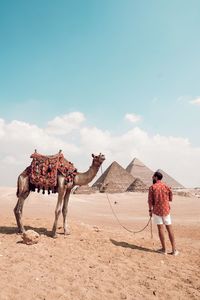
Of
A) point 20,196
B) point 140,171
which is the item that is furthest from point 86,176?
point 140,171

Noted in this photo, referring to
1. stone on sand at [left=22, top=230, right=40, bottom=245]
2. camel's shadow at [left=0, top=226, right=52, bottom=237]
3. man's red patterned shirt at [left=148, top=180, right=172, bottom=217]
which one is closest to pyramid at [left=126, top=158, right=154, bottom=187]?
camel's shadow at [left=0, top=226, right=52, bottom=237]

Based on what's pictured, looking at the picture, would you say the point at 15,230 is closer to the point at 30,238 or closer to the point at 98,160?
the point at 30,238

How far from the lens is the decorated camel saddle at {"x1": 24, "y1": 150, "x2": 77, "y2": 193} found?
32.5ft

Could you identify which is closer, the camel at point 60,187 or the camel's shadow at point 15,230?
the camel at point 60,187

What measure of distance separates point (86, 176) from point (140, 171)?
7735cm

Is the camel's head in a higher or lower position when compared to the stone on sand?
higher

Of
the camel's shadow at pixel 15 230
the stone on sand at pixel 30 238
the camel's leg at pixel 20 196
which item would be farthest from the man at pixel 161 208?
the camel's leg at pixel 20 196

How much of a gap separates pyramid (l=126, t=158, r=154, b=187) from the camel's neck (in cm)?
7223

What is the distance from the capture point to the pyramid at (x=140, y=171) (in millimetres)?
83231

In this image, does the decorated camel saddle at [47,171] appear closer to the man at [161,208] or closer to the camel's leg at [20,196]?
the camel's leg at [20,196]

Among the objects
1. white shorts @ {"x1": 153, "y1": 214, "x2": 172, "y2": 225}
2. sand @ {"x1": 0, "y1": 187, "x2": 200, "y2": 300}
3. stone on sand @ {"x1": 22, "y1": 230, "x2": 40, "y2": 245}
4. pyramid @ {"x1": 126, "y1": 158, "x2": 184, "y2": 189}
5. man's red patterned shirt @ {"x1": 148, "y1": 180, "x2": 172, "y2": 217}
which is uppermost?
pyramid @ {"x1": 126, "y1": 158, "x2": 184, "y2": 189}

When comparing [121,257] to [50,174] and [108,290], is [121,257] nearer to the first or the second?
[108,290]

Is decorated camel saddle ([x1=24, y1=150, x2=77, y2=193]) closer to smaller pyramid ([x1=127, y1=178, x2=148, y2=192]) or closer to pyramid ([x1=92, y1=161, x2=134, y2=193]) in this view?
smaller pyramid ([x1=127, y1=178, x2=148, y2=192])

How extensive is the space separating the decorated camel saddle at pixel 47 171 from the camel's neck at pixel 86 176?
23cm
